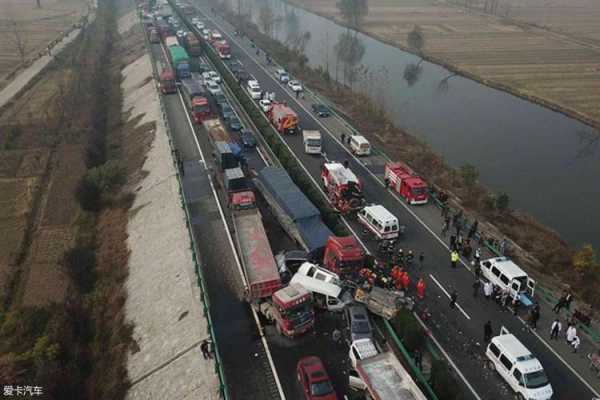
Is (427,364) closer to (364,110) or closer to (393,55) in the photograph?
(364,110)

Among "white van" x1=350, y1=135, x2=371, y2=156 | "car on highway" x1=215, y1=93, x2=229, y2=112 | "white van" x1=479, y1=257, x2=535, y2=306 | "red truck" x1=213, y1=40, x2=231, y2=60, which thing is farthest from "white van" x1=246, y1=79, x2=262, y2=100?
"white van" x1=479, y1=257, x2=535, y2=306

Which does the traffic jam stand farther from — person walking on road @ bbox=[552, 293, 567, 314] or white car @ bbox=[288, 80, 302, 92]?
white car @ bbox=[288, 80, 302, 92]

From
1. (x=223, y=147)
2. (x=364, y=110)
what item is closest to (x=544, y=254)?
(x=223, y=147)

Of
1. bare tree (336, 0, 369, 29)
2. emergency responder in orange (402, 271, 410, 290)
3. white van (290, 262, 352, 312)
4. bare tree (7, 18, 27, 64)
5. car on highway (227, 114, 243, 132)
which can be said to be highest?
bare tree (336, 0, 369, 29)

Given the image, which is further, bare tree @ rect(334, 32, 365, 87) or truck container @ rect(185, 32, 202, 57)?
truck container @ rect(185, 32, 202, 57)

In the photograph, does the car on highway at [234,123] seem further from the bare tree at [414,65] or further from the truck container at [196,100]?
the bare tree at [414,65]

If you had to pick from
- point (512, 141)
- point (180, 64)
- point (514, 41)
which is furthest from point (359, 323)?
point (514, 41)
